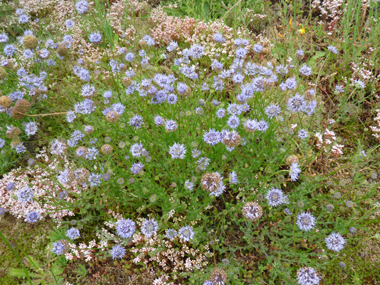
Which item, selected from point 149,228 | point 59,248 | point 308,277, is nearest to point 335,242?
point 308,277

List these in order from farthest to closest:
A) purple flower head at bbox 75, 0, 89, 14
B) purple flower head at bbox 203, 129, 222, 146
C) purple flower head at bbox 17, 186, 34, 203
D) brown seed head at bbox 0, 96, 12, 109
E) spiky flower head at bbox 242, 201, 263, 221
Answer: purple flower head at bbox 75, 0, 89, 14, brown seed head at bbox 0, 96, 12, 109, purple flower head at bbox 17, 186, 34, 203, purple flower head at bbox 203, 129, 222, 146, spiky flower head at bbox 242, 201, 263, 221

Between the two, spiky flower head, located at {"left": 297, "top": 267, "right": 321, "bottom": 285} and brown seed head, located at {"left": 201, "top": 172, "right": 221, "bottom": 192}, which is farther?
brown seed head, located at {"left": 201, "top": 172, "right": 221, "bottom": 192}

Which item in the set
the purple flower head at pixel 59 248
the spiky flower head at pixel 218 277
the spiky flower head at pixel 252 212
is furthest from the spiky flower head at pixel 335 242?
the purple flower head at pixel 59 248

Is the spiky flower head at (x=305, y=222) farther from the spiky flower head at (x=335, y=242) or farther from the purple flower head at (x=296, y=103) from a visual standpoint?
the purple flower head at (x=296, y=103)

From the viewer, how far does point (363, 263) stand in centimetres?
293

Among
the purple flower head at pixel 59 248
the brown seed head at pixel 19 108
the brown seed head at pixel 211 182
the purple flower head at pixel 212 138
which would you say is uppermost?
the brown seed head at pixel 19 108

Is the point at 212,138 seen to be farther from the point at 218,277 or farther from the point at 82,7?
the point at 82,7

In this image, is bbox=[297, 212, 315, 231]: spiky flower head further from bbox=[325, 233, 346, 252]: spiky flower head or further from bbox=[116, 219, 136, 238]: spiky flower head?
bbox=[116, 219, 136, 238]: spiky flower head

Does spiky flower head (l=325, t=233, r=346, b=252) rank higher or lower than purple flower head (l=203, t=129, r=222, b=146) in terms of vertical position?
lower

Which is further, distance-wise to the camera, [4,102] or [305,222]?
[4,102]

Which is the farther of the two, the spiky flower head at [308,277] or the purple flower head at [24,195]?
the purple flower head at [24,195]

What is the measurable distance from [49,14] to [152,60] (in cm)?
331

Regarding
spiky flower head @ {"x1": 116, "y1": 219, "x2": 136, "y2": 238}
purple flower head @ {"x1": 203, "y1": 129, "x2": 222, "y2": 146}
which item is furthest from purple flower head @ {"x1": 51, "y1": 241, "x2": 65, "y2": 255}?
purple flower head @ {"x1": 203, "y1": 129, "x2": 222, "y2": 146}

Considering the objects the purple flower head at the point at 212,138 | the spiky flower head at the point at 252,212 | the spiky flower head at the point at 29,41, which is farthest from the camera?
the spiky flower head at the point at 29,41
